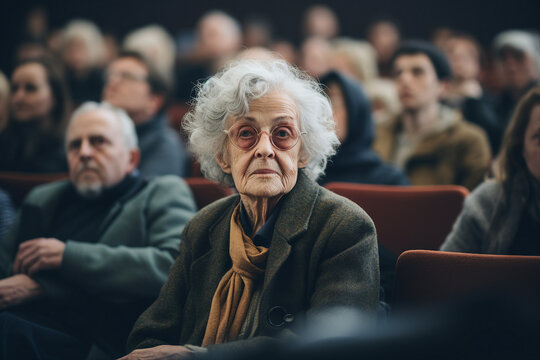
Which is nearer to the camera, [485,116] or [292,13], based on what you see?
[485,116]

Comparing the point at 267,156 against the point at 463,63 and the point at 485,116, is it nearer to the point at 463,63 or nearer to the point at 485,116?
the point at 485,116

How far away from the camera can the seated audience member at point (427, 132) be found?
3.26m

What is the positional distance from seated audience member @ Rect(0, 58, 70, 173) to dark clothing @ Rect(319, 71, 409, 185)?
5.31ft

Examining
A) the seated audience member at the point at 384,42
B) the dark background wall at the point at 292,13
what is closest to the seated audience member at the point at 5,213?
the seated audience member at the point at 384,42

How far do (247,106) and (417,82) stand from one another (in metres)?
2.30

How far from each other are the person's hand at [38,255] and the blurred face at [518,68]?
10.9ft

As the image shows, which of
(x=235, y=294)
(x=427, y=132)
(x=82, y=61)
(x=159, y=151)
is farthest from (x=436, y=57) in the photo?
(x=82, y=61)

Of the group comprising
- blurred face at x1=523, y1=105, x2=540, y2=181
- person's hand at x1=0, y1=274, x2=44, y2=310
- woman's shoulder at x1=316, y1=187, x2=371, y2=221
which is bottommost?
person's hand at x1=0, y1=274, x2=44, y2=310

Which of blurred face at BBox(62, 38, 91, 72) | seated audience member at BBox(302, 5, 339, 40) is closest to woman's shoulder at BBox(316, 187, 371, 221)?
blurred face at BBox(62, 38, 91, 72)

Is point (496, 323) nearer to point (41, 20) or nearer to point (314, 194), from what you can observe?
point (314, 194)

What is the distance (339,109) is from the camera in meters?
3.21

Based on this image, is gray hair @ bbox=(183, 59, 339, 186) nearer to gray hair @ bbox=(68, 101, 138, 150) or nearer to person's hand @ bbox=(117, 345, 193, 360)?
person's hand @ bbox=(117, 345, 193, 360)

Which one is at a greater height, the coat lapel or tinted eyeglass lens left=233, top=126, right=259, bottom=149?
A: tinted eyeglass lens left=233, top=126, right=259, bottom=149

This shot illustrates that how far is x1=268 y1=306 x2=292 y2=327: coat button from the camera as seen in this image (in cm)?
147
